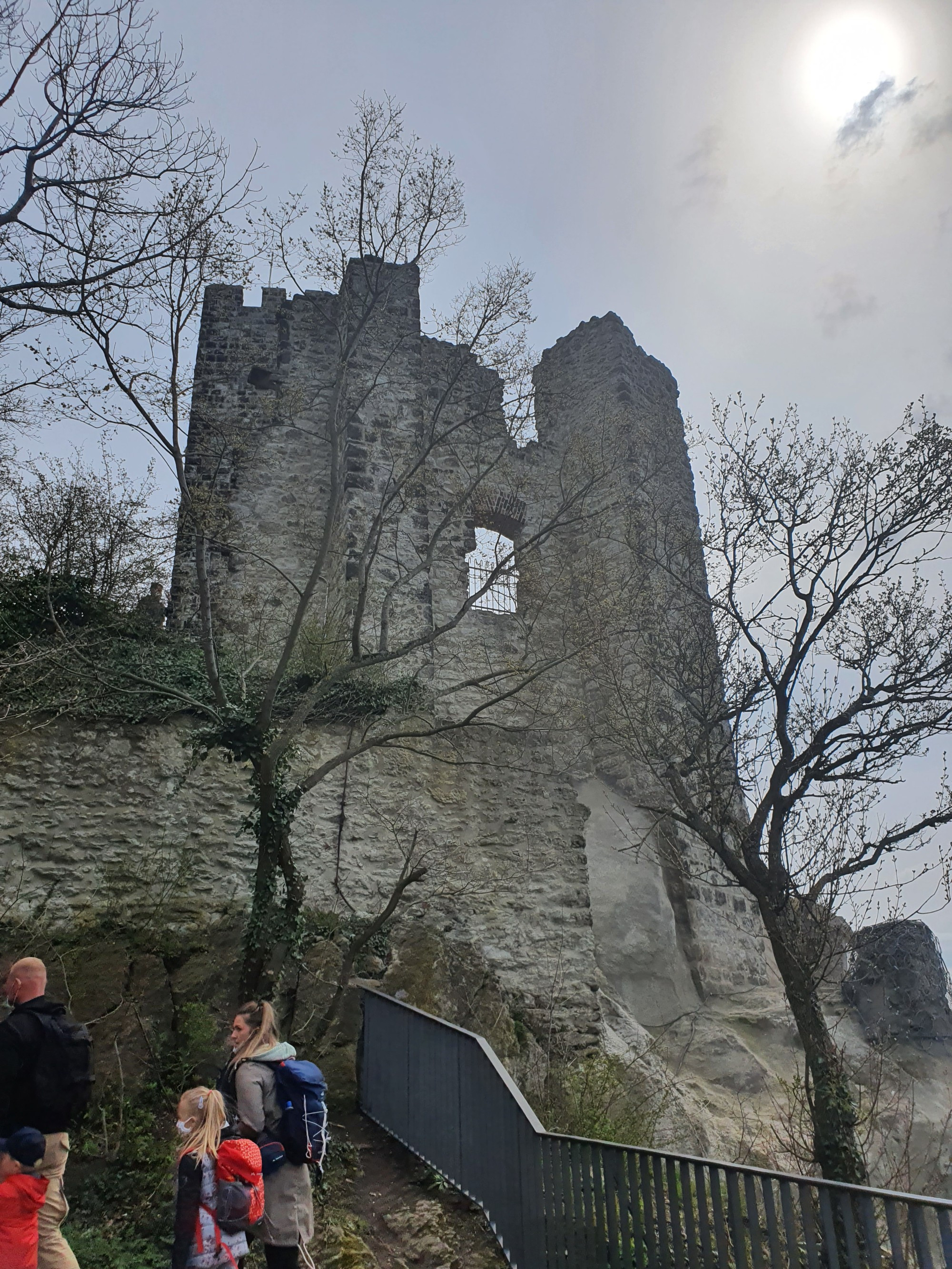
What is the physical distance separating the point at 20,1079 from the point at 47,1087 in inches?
4.3

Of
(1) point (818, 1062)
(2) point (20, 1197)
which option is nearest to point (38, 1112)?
(2) point (20, 1197)

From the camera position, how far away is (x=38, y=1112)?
3.42 metres

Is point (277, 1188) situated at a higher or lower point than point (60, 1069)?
lower

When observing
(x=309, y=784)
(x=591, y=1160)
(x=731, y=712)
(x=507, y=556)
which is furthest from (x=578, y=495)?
(x=591, y=1160)

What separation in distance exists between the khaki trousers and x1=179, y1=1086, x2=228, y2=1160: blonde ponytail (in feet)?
2.02

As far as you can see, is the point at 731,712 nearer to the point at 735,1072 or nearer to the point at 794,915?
the point at 794,915

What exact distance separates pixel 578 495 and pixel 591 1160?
577 cm

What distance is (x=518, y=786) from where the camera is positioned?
9172 mm

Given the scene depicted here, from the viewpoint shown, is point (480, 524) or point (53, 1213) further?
point (480, 524)

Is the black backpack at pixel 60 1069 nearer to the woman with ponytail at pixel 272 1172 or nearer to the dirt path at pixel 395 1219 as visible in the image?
the woman with ponytail at pixel 272 1172

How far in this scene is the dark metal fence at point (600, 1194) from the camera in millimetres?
2889

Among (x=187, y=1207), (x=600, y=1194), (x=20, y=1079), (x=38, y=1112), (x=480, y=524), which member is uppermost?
(x=480, y=524)

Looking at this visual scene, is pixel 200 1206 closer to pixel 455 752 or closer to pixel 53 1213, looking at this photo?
pixel 53 1213

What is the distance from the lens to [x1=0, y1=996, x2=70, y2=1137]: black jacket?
11.1ft
